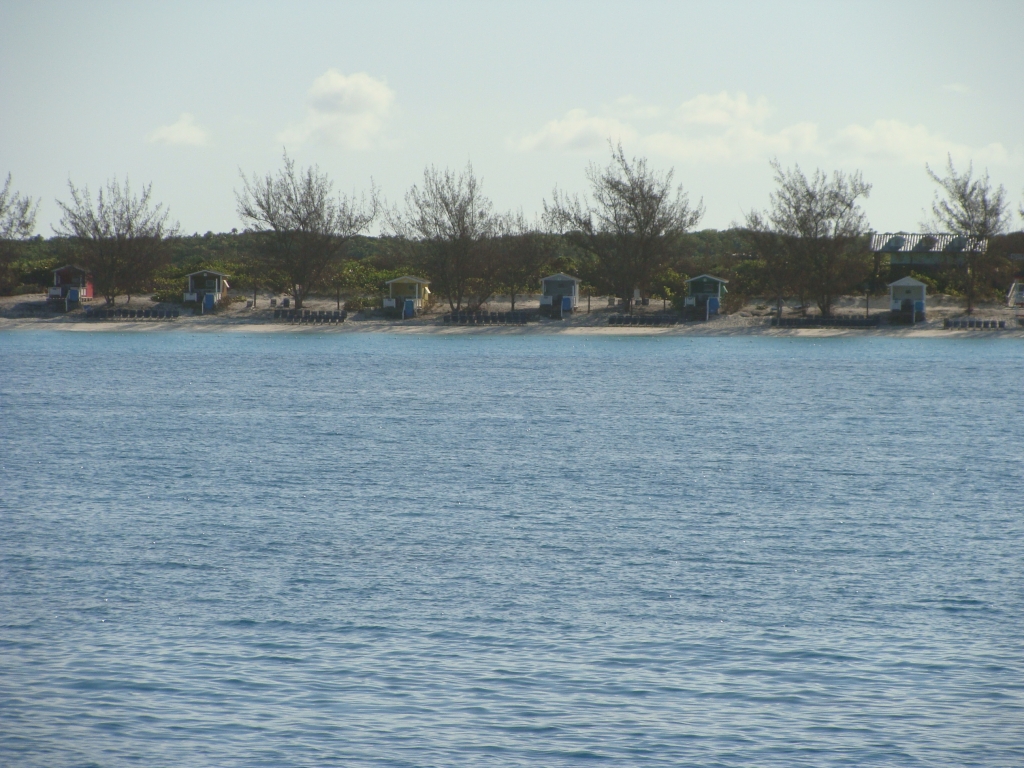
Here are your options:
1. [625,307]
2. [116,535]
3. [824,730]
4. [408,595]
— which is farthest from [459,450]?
[625,307]

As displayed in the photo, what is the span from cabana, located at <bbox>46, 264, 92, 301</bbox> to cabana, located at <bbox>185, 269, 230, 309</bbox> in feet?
31.0

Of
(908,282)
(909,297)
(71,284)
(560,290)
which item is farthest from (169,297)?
(909,297)

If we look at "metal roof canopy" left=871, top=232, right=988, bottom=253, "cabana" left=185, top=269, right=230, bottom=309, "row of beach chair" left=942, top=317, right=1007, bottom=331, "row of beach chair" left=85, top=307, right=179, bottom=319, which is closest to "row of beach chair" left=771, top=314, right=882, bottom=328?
"row of beach chair" left=942, top=317, right=1007, bottom=331

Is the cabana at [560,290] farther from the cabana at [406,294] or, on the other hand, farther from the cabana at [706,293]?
the cabana at [406,294]

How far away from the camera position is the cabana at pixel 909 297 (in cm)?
9406

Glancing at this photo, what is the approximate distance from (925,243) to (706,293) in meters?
22.5

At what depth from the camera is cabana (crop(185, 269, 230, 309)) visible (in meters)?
103

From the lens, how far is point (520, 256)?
103 metres

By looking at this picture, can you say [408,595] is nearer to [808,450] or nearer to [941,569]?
[941,569]

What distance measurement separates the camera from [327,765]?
12.8 m

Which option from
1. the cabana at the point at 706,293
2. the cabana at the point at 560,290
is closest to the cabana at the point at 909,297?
the cabana at the point at 706,293

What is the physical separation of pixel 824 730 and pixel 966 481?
18.1m

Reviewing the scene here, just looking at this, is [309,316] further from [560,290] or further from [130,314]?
[560,290]

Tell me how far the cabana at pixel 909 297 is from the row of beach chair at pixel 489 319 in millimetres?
31097
